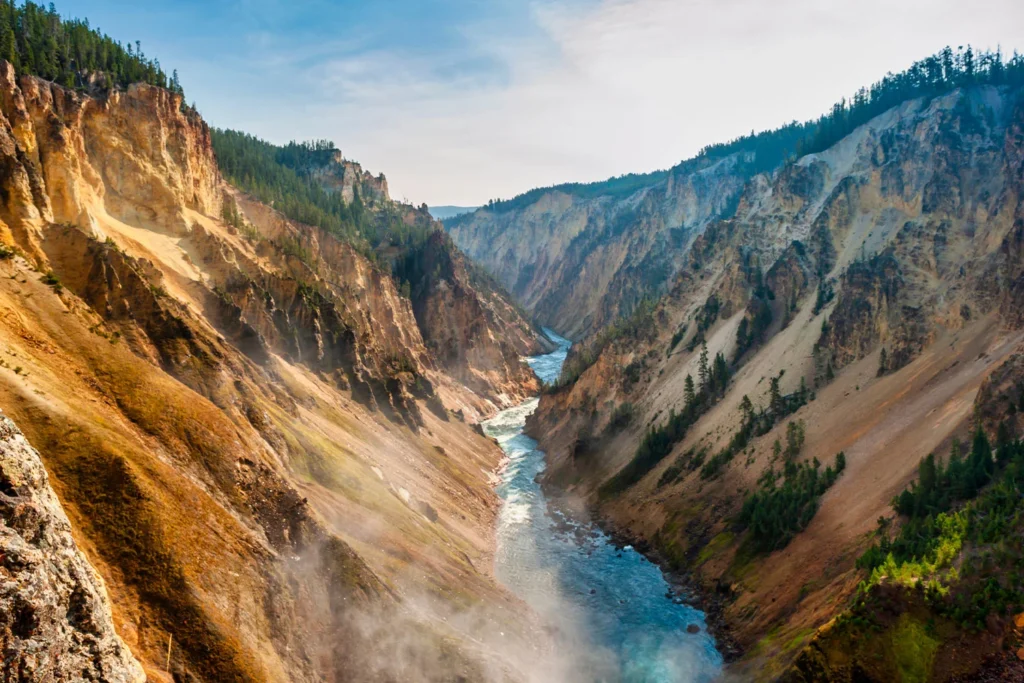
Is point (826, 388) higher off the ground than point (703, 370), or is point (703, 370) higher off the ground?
point (703, 370)

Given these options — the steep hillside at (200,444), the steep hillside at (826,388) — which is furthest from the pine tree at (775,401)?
the steep hillside at (200,444)

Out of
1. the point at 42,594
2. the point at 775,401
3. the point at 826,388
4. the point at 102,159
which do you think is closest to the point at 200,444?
the point at 42,594

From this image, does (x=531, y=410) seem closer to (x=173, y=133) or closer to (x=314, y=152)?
(x=173, y=133)

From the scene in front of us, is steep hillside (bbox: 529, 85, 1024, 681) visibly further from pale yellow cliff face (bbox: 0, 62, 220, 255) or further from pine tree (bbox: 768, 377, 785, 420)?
pale yellow cliff face (bbox: 0, 62, 220, 255)

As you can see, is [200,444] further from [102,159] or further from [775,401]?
[775,401]

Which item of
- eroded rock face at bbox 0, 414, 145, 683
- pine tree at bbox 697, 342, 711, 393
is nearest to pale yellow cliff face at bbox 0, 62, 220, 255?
eroded rock face at bbox 0, 414, 145, 683
